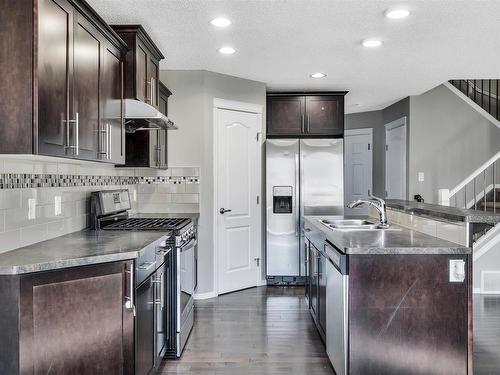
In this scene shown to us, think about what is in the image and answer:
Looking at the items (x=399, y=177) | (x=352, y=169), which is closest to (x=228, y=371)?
(x=399, y=177)

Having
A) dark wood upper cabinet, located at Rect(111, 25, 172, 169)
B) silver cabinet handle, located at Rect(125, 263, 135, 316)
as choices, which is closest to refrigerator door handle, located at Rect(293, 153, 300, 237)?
dark wood upper cabinet, located at Rect(111, 25, 172, 169)

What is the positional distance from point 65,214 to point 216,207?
2.02 meters

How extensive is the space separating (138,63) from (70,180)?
1017mm

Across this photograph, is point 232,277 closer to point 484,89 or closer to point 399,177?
point 399,177

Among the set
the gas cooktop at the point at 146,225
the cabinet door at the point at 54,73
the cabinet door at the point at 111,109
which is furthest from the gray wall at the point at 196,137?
the cabinet door at the point at 54,73

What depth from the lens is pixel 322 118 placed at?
5.50m

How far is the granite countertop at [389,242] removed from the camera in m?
2.29

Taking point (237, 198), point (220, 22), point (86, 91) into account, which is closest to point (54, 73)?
point (86, 91)

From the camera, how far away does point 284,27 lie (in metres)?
3.26

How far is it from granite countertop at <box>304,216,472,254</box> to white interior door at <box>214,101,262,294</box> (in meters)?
1.85

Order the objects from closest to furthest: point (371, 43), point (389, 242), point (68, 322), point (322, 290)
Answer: point (68, 322), point (389, 242), point (322, 290), point (371, 43)

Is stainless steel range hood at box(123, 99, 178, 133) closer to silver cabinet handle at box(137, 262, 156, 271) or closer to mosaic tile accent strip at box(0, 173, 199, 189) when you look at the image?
mosaic tile accent strip at box(0, 173, 199, 189)

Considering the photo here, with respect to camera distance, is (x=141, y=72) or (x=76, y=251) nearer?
(x=76, y=251)

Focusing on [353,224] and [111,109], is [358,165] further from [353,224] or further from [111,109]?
[111,109]
